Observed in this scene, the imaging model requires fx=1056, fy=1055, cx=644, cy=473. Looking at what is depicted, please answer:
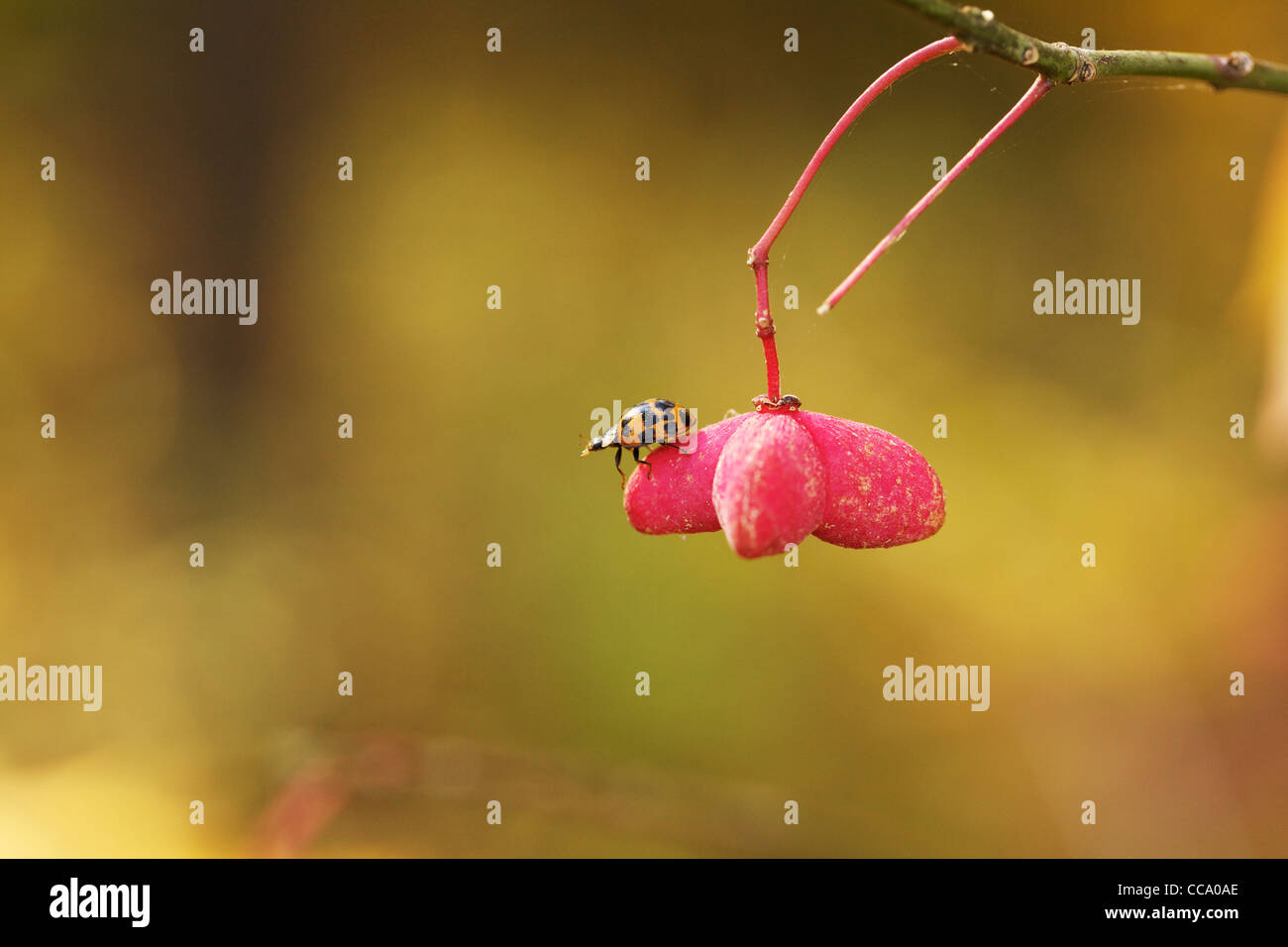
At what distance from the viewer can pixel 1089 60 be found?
677 millimetres

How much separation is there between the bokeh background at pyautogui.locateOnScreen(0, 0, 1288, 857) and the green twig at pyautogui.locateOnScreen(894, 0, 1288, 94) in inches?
53.8

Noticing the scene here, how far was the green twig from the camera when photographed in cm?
58

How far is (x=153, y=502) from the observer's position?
2.39 meters

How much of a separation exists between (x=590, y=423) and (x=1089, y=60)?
1583 millimetres

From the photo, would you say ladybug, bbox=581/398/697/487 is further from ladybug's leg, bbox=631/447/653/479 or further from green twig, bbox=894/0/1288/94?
green twig, bbox=894/0/1288/94

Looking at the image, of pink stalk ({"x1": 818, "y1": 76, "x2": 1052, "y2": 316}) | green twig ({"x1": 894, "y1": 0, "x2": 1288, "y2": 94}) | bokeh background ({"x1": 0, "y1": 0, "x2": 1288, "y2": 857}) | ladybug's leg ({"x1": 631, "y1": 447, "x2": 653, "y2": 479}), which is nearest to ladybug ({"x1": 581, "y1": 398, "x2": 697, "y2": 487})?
ladybug's leg ({"x1": 631, "y1": 447, "x2": 653, "y2": 479})

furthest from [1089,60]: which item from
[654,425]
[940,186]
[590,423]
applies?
[590,423]

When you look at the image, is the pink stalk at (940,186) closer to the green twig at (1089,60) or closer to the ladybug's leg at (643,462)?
the green twig at (1089,60)

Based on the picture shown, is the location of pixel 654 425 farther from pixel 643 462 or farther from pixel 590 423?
pixel 590 423

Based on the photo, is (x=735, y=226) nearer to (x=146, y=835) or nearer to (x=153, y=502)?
(x=153, y=502)

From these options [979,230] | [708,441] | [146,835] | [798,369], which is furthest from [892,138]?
[146,835]

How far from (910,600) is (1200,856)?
0.69 m

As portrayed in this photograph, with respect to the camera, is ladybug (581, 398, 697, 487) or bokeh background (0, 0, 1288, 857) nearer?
ladybug (581, 398, 697, 487)

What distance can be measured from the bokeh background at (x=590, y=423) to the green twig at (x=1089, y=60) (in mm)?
1367
